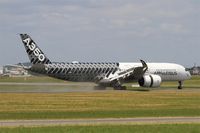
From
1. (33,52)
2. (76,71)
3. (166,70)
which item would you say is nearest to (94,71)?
(76,71)

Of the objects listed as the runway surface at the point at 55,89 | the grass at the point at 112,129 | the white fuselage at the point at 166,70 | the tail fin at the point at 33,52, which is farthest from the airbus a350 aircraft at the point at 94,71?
the grass at the point at 112,129

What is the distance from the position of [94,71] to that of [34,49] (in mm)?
9269

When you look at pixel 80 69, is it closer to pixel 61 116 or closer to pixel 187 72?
pixel 187 72

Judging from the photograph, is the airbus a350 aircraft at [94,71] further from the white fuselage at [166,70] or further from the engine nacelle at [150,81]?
the white fuselage at [166,70]

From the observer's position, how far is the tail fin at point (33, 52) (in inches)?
2965

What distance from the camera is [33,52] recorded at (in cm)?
7569

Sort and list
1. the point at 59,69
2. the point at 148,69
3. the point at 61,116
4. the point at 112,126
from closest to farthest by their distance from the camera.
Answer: the point at 112,126 < the point at 61,116 < the point at 59,69 < the point at 148,69

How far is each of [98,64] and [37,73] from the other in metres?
9.09

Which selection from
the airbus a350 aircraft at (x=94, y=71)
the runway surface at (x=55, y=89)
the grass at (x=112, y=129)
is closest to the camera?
the grass at (x=112, y=129)

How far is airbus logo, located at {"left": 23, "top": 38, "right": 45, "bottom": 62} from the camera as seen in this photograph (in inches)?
2972

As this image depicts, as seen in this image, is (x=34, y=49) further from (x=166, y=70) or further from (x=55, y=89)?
(x=166, y=70)

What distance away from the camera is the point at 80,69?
75500 millimetres

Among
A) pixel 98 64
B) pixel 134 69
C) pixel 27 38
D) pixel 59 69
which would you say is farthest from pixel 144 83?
pixel 27 38

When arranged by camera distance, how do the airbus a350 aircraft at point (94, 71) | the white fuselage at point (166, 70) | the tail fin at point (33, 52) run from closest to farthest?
the airbus a350 aircraft at point (94, 71)
the tail fin at point (33, 52)
the white fuselage at point (166, 70)
